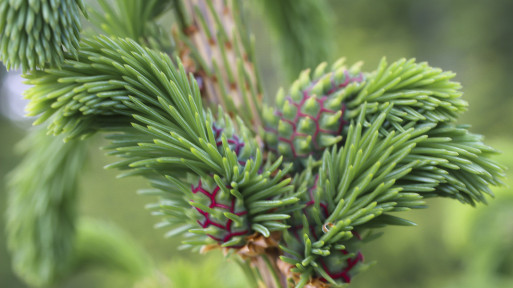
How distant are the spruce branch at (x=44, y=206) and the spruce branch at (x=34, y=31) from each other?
29 cm

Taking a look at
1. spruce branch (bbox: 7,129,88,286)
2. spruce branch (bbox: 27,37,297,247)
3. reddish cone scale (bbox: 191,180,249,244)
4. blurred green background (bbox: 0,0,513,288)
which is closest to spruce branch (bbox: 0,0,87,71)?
spruce branch (bbox: 27,37,297,247)

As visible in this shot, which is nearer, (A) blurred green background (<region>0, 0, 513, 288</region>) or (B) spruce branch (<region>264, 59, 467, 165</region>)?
(B) spruce branch (<region>264, 59, 467, 165</region>)

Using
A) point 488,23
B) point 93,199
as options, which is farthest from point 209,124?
point 93,199

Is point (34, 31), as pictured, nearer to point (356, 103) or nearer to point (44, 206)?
point (356, 103)

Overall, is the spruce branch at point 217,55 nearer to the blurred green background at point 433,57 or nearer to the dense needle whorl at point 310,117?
the dense needle whorl at point 310,117

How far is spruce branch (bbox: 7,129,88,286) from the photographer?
545 mm

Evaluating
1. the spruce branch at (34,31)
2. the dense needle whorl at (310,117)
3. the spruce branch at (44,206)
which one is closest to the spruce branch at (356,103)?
the dense needle whorl at (310,117)

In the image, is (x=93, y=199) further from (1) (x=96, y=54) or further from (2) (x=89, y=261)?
(1) (x=96, y=54)

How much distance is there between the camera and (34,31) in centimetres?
25

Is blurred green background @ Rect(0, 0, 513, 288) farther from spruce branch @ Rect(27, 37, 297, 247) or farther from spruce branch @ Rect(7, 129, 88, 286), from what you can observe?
spruce branch @ Rect(27, 37, 297, 247)

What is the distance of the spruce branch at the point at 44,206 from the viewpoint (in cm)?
54

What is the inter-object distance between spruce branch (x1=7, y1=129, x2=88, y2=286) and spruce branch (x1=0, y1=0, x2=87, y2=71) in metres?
0.29

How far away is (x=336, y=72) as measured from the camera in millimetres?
355

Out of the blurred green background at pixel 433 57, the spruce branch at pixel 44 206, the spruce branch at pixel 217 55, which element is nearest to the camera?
the spruce branch at pixel 217 55
